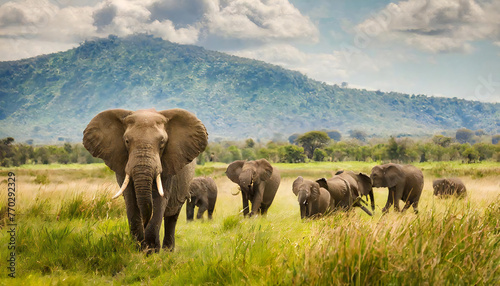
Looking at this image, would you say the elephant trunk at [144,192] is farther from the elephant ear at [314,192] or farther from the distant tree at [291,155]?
the distant tree at [291,155]

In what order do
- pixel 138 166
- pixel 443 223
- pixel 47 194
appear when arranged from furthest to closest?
pixel 47 194 < pixel 138 166 < pixel 443 223

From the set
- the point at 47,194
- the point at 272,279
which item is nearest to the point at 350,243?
the point at 272,279

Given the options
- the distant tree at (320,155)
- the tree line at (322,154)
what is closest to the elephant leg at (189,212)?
the tree line at (322,154)

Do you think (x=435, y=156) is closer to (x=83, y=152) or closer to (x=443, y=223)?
(x=83, y=152)

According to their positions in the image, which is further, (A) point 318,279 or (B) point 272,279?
(B) point 272,279

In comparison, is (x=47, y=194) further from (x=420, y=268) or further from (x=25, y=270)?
(x=420, y=268)

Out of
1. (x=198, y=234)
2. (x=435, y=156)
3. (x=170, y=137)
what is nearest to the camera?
(x=170, y=137)

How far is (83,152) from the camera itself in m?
81.3

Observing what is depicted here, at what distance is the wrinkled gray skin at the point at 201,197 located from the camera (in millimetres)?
15414

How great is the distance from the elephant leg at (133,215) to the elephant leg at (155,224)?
100 mm

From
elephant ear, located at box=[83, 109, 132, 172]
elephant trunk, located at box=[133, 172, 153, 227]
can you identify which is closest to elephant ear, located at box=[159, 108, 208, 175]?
elephant ear, located at box=[83, 109, 132, 172]

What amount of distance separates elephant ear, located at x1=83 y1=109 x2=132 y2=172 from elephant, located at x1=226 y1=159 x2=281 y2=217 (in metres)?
7.35

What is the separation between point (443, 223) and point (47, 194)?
9.47 metres

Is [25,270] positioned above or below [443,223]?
below
